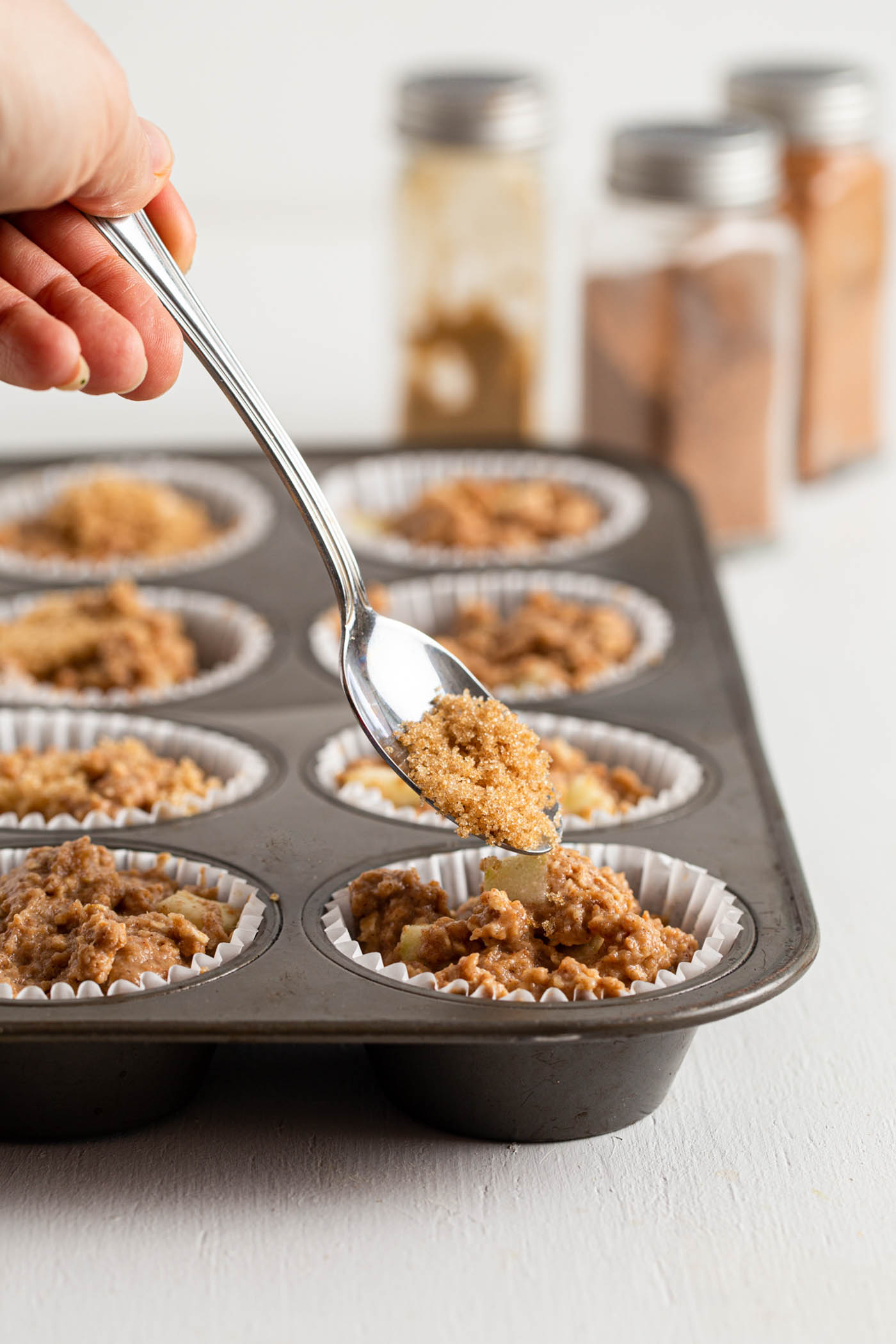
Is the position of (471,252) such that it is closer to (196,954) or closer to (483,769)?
(483,769)

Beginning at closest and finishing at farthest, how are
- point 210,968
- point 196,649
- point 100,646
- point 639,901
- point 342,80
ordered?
point 210,968 → point 639,901 → point 100,646 → point 196,649 → point 342,80

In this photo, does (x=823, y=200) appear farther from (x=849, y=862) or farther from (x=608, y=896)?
(x=608, y=896)

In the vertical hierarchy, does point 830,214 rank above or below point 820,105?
below

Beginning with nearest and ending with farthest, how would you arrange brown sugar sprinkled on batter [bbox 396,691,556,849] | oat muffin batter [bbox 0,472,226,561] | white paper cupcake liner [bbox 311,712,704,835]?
1. brown sugar sprinkled on batter [bbox 396,691,556,849]
2. white paper cupcake liner [bbox 311,712,704,835]
3. oat muffin batter [bbox 0,472,226,561]

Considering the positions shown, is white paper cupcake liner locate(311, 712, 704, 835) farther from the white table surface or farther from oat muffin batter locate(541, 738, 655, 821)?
the white table surface

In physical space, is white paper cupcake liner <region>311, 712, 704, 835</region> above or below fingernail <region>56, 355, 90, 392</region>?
below

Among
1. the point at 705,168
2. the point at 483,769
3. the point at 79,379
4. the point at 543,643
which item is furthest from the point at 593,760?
the point at 705,168

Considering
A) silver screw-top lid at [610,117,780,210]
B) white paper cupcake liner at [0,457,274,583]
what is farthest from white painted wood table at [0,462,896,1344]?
silver screw-top lid at [610,117,780,210]
